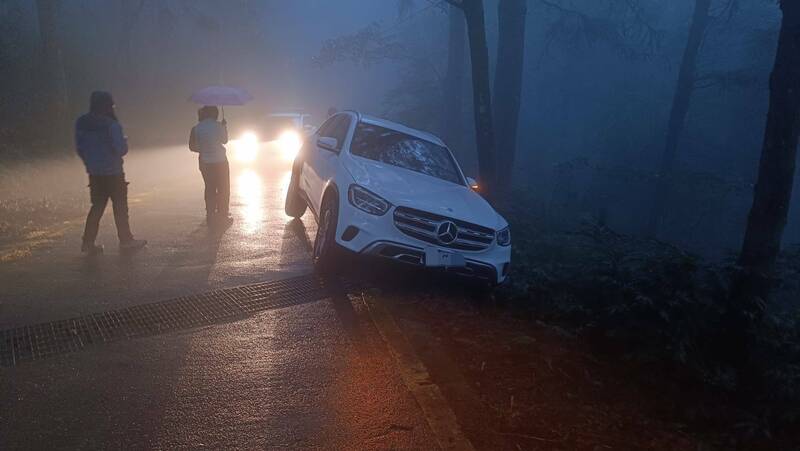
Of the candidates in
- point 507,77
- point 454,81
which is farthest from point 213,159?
point 454,81

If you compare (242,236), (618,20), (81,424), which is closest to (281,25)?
(618,20)

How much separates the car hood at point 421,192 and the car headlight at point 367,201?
0.19ft

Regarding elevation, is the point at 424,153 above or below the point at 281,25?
below

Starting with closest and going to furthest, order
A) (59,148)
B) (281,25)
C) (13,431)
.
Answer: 1. (13,431)
2. (59,148)
3. (281,25)

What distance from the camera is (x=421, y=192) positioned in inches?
246

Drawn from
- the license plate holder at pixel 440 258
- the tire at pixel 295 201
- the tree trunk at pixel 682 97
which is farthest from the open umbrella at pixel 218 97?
the tree trunk at pixel 682 97

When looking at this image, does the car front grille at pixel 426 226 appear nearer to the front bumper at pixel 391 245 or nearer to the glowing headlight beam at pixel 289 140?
the front bumper at pixel 391 245

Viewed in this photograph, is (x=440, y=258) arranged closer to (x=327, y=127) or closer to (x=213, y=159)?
(x=327, y=127)

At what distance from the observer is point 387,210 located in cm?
579

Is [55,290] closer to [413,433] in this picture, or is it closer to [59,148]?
[413,433]

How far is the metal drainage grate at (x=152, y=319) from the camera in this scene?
4.43 meters

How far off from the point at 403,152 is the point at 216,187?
11.4ft

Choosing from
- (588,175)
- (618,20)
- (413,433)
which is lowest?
(588,175)

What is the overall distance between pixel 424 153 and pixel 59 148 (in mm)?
12779
